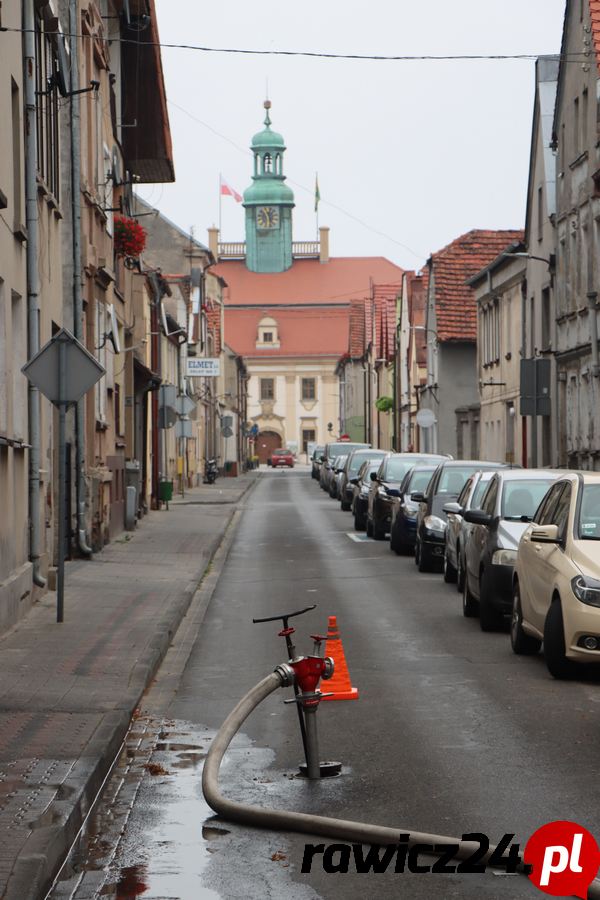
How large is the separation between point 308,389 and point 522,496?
122846 millimetres

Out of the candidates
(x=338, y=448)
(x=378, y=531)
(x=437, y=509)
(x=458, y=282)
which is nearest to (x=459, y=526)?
(x=437, y=509)

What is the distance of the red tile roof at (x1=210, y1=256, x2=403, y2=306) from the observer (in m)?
147

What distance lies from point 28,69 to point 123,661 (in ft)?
24.2

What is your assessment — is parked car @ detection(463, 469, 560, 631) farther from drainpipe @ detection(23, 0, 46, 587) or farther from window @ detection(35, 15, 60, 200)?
window @ detection(35, 15, 60, 200)

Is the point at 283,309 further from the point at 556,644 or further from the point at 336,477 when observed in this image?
the point at 556,644

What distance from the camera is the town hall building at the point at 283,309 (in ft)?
454

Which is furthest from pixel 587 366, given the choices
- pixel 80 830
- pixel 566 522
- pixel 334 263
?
pixel 334 263

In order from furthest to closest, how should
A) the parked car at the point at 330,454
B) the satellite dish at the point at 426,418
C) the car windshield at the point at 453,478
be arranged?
the parked car at the point at 330,454
the satellite dish at the point at 426,418
the car windshield at the point at 453,478

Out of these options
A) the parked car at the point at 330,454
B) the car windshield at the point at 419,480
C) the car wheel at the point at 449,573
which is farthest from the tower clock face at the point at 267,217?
the car wheel at the point at 449,573

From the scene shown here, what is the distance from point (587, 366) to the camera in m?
33.5

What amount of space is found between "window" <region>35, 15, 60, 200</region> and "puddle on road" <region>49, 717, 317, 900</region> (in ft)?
36.6

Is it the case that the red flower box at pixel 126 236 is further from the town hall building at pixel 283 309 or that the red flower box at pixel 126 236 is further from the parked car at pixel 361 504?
the town hall building at pixel 283 309

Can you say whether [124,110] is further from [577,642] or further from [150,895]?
[150,895]

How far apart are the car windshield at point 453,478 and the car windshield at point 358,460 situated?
20970mm
